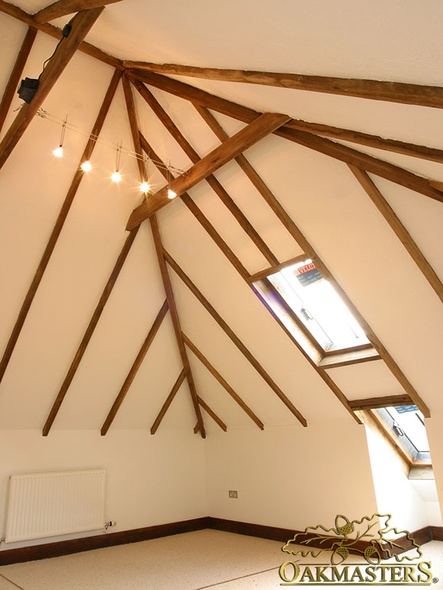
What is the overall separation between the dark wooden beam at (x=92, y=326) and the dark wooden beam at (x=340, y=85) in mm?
2469

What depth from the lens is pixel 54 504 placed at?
Answer: 220 inches

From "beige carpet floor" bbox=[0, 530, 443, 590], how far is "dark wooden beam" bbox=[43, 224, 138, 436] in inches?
69.2

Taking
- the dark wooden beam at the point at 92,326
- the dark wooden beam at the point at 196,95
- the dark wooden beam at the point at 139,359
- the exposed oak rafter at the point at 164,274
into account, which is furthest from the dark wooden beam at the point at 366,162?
the dark wooden beam at the point at 139,359

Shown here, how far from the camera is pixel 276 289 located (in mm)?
4898

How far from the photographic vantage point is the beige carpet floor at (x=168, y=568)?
4.22 meters

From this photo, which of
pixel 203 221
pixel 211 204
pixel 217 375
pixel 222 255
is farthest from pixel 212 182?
pixel 217 375

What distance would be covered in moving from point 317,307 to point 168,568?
3.38 metres

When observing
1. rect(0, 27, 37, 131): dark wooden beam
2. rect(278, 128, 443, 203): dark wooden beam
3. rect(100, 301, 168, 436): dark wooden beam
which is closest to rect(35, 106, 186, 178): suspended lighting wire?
rect(0, 27, 37, 131): dark wooden beam

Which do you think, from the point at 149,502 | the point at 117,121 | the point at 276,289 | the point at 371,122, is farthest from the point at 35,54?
the point at 149,502

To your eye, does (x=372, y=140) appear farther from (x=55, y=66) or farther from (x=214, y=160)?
(x=55, y=66)

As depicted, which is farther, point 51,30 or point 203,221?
point 203,221

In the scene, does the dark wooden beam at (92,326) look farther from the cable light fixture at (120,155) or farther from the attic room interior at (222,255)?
the cable light fixture at (120,155)

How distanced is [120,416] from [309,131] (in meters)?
4.94

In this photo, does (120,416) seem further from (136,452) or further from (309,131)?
(309,131)
